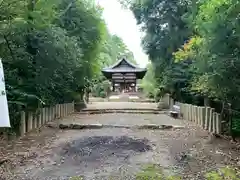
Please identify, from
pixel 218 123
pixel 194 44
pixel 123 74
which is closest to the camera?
pixel 218 123

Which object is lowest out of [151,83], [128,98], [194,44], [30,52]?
[128,98]

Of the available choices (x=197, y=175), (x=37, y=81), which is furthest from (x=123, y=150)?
(x=37, y=81)

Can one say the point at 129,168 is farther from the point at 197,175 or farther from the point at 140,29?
the point at 140,29

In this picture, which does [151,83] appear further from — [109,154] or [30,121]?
[109,154]

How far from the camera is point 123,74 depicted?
103 feet

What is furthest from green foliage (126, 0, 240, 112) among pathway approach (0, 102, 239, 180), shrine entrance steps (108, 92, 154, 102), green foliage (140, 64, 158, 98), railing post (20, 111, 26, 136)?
shrine entrance steps (108, 92, 154, 102)

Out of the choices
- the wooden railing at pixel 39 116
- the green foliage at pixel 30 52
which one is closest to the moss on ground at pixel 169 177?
the green foliage at pixel 30 52

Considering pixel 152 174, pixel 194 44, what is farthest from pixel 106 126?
pixel 152 174

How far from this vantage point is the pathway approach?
195 inches

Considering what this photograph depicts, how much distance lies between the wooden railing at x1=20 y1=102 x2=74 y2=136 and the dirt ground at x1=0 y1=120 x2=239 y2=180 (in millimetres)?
309

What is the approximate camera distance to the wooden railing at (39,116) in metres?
7.78

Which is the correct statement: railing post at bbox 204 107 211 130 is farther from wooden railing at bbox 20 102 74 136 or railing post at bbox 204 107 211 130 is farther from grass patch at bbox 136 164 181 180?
wooden railing at bbox 20 102 74 136

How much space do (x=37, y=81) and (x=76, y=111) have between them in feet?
22.6

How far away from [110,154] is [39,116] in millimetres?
3771
